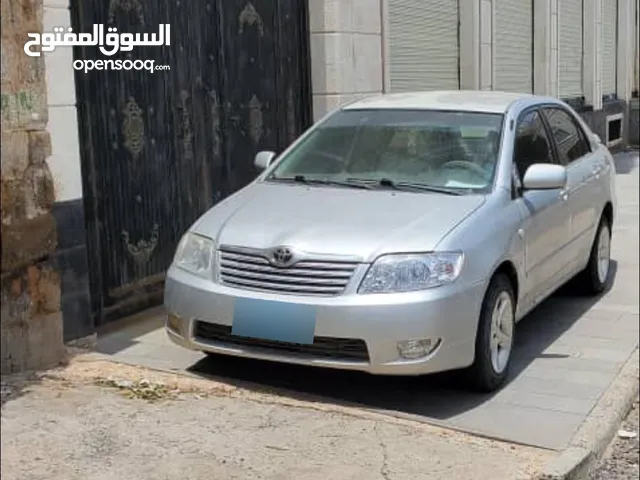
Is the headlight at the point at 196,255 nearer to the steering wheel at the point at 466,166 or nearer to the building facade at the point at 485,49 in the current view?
the steering wheel at the point at 466,166

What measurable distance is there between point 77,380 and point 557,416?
244 centimetres

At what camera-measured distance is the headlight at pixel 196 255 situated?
16.6 ft

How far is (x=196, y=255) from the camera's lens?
516cm

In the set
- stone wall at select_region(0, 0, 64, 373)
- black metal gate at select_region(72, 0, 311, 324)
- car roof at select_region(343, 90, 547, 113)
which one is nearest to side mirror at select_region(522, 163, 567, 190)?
car roof at select_region(343, 90, 547, 113)

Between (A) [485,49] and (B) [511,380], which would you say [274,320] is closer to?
(B) [511,380]

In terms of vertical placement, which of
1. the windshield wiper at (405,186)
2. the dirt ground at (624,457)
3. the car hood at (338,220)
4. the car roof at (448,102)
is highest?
the car roof at (448,102)

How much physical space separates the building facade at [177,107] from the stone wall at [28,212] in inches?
1.6

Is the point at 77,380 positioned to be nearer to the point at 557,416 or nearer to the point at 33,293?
the point at 33,293

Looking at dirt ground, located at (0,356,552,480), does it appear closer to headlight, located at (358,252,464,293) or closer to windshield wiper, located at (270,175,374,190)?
headlight, located at (358,252,464,293)

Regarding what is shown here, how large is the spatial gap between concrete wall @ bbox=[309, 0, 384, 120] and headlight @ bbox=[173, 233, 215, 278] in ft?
12.6

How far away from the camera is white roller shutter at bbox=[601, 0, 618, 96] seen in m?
11.9

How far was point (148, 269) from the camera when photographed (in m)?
6.67

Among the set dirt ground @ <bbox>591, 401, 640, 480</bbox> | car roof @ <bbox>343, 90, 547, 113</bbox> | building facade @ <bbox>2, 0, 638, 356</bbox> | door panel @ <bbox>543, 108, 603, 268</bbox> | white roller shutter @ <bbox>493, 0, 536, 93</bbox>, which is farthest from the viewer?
white roller shutter @ <bbox>493, 0, 536, 93</bbox>

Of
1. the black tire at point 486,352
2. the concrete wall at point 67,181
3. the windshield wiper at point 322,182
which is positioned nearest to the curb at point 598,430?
the black tire at point 486,352
